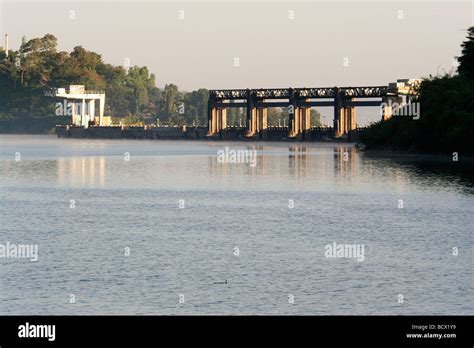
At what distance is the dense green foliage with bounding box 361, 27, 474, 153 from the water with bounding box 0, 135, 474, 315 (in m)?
30.1

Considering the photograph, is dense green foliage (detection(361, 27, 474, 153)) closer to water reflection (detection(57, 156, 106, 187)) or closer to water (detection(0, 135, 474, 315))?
water (detection(0, 135, 474, 315))

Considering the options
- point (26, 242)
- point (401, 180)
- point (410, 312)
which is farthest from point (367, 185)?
point (410, 312)

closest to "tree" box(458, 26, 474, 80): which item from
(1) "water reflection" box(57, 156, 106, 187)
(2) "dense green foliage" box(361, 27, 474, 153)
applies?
(2) "dense green foliage" box(361, 27, 474, 153)

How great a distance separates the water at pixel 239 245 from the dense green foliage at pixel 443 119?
30086mm

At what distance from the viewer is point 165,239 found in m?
45.0

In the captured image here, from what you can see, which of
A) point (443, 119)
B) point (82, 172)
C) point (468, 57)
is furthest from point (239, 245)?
point (468, 57)

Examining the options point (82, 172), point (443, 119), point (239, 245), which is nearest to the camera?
point (239, 245)

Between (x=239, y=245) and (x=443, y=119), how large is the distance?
76314 millimetres

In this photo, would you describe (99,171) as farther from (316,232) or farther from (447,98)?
(316,232)

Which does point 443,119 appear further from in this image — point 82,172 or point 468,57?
point 82,172

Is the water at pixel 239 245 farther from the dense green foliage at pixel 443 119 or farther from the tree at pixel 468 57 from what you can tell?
the tree at pixel 468 57

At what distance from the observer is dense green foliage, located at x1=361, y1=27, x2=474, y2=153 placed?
113312mm

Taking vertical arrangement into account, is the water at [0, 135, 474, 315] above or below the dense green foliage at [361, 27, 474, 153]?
below

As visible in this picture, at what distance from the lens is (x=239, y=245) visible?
42906 millimetres
